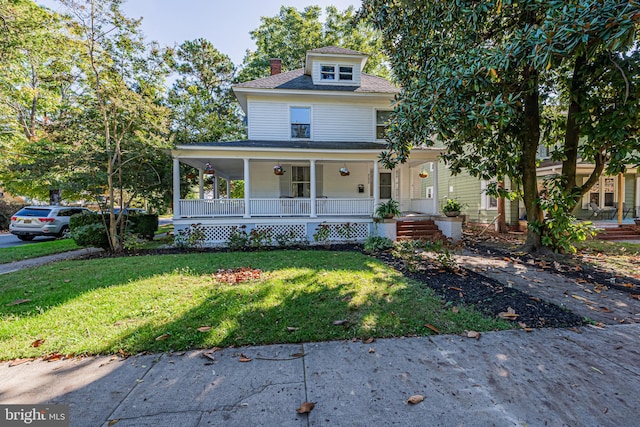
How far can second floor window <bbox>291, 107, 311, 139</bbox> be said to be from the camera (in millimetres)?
12578

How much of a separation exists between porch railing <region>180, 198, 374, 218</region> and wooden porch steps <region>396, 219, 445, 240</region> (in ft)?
4.51

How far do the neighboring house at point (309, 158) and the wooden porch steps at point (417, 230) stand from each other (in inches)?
37.2

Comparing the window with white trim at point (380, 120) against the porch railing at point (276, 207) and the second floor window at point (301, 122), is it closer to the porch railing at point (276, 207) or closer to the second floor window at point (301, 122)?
the second floor window at point (301, 122)

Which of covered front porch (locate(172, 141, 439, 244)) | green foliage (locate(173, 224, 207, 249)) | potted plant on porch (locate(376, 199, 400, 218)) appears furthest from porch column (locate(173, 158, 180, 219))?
potted plant on porch (locate(376, 199, 400, 218))

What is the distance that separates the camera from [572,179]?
762 centimetres

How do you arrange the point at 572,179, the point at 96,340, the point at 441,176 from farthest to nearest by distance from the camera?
the point at 441,176 < the point at 572,179 < the point at 96,340

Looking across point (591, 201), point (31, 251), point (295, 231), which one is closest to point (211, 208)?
point (295, 231)

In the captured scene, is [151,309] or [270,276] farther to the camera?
[270,276]

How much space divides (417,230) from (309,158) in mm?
5092

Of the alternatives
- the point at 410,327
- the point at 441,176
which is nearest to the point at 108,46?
the point at 410,327

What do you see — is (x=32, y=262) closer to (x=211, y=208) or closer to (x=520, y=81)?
(x=211, y=208)

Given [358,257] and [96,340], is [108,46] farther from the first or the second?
[358,257]

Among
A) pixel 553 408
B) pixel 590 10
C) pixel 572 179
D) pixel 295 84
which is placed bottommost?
pixel 553 408

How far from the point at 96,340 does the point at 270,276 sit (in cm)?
293
